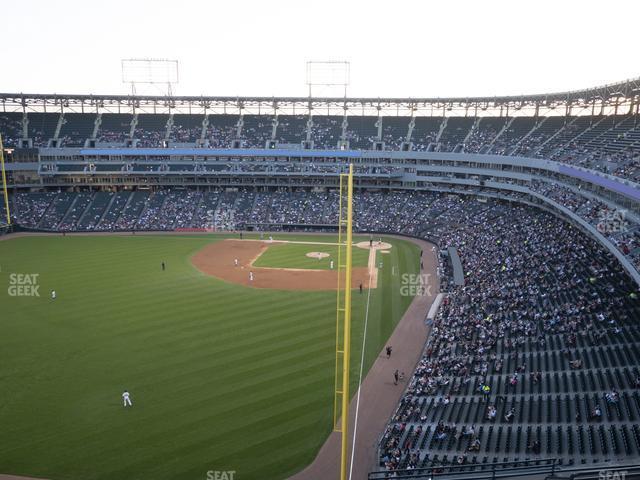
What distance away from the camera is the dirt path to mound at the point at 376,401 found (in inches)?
681

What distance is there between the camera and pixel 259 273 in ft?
143

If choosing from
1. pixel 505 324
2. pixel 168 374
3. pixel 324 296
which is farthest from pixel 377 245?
pixel 168 374

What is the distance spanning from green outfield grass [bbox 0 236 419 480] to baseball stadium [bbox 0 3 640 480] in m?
0.13

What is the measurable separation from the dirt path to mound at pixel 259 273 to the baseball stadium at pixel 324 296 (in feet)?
1.42

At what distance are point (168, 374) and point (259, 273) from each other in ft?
66.6

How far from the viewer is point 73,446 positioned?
1819cm

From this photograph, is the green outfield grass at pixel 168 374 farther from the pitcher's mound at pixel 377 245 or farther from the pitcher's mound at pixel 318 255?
the pitcher's mound at pixel 377 245

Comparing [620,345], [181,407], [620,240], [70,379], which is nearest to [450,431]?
[620,345]

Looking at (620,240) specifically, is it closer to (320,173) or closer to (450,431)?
(450,431)

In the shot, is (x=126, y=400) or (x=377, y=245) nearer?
(x=126, y=400)

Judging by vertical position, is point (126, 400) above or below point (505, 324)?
below

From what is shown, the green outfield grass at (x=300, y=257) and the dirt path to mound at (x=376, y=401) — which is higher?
the green outfield grass at (x=300, y=257)

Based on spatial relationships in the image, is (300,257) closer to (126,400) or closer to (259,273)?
(259,273)

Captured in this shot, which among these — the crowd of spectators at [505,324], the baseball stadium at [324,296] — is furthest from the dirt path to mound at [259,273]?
the crowd of spectators at [505,324]
